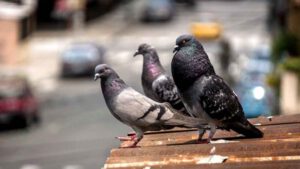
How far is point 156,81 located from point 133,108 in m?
0.56

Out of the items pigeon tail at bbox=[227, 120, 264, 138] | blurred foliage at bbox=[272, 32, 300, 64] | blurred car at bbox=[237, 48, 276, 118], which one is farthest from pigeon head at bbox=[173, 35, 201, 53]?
blurred foliage at bbox=[272, 32, 300, 64]

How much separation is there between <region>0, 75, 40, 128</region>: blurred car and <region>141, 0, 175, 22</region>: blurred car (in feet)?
99.7

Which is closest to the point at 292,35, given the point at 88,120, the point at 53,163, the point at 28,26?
the point at 53,163

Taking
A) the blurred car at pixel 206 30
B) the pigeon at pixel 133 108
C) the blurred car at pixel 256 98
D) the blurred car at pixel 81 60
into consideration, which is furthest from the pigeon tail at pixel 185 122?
the blurred car at pixel 206 30

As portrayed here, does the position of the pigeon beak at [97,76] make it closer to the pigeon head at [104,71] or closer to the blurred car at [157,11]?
the pigeon head at [104,71]

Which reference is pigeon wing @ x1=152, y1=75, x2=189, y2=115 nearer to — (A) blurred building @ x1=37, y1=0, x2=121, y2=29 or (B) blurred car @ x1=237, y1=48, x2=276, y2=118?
(B) blurred car @ x1=237, y1=48, x2=276, y2=118

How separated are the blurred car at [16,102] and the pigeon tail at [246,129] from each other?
3352cm

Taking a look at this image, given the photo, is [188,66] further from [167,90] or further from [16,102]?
[16,102]

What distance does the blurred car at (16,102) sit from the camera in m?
41.9

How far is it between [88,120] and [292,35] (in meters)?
13.0

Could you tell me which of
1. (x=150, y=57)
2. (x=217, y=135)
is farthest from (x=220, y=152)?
(x=150, y=57)

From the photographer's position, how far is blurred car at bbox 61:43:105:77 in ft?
186

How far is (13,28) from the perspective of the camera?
60.8m

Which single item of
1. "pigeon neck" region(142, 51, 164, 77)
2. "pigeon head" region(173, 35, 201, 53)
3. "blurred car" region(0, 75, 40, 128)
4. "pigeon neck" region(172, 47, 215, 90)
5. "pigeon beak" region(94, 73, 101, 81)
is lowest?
"blurred car" region(0, 75, 40, 128)
